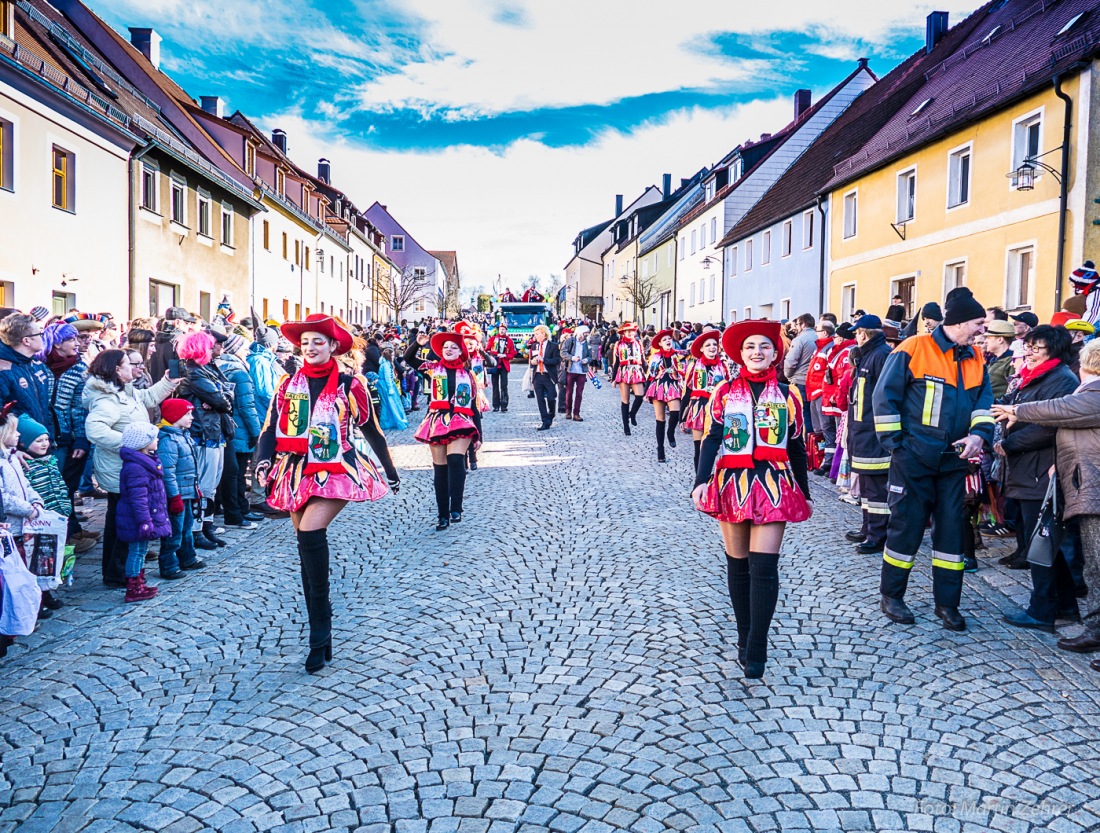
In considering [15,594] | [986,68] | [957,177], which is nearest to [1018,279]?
[957,177]

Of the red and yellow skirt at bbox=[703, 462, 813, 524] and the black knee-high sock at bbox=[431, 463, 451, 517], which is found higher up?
the red and yellow skirt at bbox=[703, 462, 813, 524]

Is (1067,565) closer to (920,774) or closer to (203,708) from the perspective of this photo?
(920,774)

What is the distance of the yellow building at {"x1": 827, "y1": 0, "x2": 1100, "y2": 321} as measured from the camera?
15.9 metres

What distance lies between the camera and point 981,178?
18.7 metres

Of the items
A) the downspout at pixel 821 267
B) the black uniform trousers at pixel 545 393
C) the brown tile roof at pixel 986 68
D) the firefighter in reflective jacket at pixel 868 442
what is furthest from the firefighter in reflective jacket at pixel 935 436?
the downspout at pixel 821 267

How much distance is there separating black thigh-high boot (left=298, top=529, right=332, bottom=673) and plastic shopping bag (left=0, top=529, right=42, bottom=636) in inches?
60.6

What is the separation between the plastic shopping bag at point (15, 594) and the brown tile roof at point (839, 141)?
25556 millimetres

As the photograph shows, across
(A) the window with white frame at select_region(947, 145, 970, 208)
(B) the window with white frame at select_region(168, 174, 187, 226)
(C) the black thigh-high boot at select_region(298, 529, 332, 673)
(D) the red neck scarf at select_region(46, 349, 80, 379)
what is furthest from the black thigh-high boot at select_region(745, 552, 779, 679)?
(B) the window with white frame at select_region(168, 174, 187, 226)

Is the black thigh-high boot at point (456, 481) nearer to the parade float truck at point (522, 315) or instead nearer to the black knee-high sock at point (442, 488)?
the black knee-high sock at point (442, 488)

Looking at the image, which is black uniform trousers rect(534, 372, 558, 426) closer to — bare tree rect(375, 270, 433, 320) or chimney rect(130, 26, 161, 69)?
chimney rect(130, 26, 161, 69)

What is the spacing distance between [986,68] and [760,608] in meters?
20.7

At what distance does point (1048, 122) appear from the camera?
16359mm

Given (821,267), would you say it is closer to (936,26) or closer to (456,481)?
(936,26)

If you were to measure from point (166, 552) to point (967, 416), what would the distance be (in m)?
5.68
